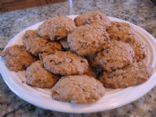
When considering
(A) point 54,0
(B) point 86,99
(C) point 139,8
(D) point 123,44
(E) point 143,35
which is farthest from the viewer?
(A) point 54,0

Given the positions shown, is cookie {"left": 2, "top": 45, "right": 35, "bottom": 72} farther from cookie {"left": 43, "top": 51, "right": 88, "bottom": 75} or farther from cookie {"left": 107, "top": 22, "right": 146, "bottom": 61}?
cookie {"left": 107, "top": 22, "right": 146, "bottom": 61}

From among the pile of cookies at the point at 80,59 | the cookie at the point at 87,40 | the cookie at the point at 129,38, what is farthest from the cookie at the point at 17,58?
the cookie at the point at 129,38

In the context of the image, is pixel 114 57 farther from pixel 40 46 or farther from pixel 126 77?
pixel 40 46

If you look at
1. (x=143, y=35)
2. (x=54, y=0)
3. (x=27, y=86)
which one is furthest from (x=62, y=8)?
(x=54, y=0)

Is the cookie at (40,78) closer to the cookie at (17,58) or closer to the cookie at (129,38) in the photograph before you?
the cookie at (17,58)

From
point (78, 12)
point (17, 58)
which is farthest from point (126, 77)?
point (78, 12)

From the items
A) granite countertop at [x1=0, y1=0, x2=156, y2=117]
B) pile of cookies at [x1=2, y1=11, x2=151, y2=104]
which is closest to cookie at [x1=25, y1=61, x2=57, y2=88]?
pile of cookies at [x1=2, y1=11, x2=151, y2=104]

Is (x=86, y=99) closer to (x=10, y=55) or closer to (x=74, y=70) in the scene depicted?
(x=74, y=70)
